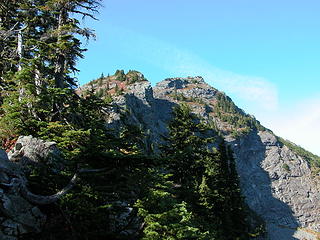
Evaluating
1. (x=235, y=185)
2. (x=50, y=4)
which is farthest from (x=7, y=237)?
(x=235, y=185)

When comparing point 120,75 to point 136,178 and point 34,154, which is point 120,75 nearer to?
point 34,154

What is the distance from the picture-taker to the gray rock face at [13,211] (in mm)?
7785

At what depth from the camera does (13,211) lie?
8.08 m

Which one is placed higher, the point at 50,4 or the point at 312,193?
the point at 50,4

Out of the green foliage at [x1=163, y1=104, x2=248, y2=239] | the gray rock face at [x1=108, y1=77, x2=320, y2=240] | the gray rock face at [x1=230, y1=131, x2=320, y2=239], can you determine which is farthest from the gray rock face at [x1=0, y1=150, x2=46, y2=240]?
the gray rock face at [x1=230, y1=131, x2=320, y2=239]

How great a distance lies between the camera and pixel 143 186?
12.0m

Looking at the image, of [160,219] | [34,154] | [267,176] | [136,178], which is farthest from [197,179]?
[267,176]

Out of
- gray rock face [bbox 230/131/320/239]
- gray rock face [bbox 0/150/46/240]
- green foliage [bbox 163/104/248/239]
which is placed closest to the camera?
gray rock face [bbox 0/150/46/240]

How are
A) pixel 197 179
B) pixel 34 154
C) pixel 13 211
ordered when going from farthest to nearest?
pixel 197 179 < pixel 34 154 < pixel 13 211

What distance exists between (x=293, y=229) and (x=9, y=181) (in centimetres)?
16207

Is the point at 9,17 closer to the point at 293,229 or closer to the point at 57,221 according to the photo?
the point at 57,221

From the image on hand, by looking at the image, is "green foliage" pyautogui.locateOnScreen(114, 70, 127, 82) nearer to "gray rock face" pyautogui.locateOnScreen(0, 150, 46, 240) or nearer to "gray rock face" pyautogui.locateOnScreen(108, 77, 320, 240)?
"gray rock face" pyautogui.locateOnScreen(108, 77, 320, 240)

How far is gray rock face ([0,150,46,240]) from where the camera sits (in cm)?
779

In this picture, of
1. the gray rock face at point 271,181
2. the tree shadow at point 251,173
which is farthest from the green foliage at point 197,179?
the gray rock face at point 271,181
